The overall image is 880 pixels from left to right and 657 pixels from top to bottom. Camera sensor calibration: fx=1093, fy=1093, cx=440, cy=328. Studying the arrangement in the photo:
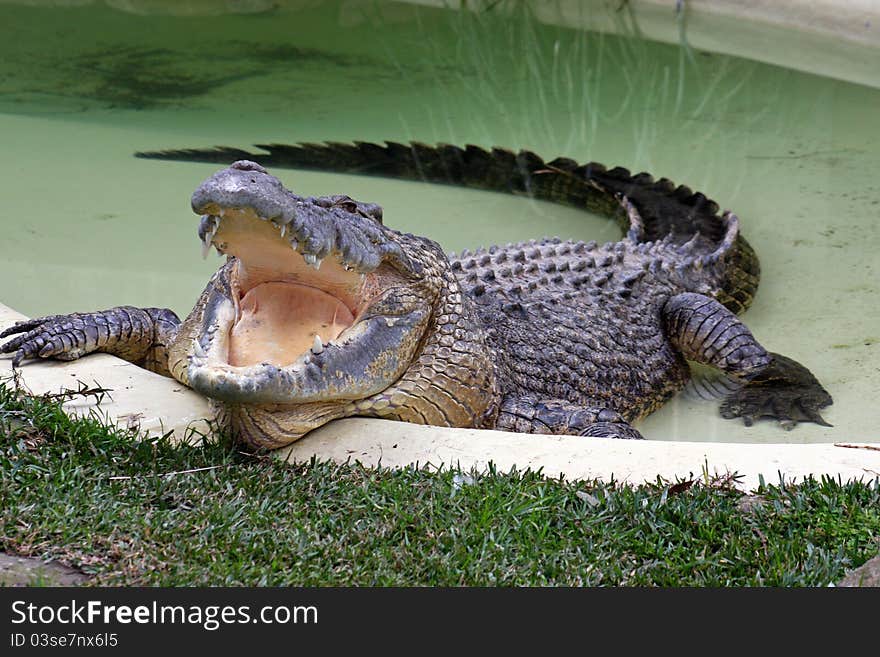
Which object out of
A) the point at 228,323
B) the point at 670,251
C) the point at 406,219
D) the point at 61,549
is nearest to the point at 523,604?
the point at 61,549

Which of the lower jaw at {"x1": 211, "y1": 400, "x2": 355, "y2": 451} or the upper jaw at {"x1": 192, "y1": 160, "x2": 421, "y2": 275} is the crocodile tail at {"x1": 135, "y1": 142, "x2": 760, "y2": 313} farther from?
the lower jaw at {"x1": 211, "y1": 400, "x2": 355, "y2": 451}

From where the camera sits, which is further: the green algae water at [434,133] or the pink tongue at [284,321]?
the green algae water at [434,133]

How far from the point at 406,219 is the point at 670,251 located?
70.2 inches

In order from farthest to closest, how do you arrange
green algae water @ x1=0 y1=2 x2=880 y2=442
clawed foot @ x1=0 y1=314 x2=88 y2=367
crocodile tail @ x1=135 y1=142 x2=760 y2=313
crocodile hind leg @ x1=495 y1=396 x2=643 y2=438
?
crocodile tail @ x1=135 y1=142 x2=760 y2=313, green algae water @ x1=0 y1=2 x2=880 y2=442, crocodile hind leg @ x1=495 y1=396 x2=643 y2=438, clawed foot @ x1=0 y1=314 x2=88 y2=367

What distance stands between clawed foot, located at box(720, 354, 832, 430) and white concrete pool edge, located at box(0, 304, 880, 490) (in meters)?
1.46

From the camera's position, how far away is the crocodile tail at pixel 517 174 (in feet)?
21.7

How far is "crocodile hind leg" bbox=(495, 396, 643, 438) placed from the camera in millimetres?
4270

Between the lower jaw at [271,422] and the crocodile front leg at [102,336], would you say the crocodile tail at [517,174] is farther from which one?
the lower jaw at [271,422]

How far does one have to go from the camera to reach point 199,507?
3.10m

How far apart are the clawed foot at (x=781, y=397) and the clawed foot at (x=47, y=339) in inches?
111

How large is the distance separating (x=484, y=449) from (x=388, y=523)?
1.81 ft

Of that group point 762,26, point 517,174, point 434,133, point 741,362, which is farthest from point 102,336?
point 762,26

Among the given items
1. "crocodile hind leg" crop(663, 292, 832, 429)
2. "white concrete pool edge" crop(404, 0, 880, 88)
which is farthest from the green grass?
"white concrete pool edge" crop(404, 0, 880, 88)

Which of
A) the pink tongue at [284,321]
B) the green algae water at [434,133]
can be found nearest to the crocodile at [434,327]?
the pink tongue at [284,321]
